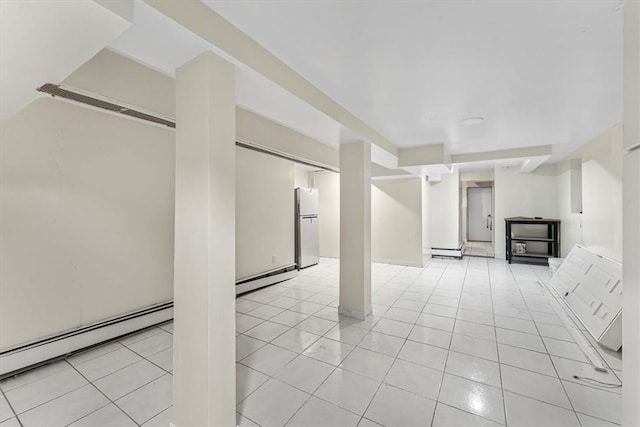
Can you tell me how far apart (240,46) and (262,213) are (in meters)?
3.50

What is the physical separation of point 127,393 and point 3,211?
1824 mm

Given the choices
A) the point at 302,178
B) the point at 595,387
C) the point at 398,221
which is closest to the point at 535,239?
the point at 398,221

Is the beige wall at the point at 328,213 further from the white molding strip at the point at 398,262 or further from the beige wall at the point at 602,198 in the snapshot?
the beige wall at the point at 602,198

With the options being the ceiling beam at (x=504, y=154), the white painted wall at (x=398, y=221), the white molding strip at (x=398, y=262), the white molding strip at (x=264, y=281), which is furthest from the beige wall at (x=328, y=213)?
the ceiling beam at (x=504, y=154)

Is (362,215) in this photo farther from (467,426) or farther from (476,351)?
(467,426)

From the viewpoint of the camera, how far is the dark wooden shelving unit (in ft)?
20.1

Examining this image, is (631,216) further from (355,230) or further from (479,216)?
(479,216)

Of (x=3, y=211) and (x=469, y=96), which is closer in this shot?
(x=3, y=211)

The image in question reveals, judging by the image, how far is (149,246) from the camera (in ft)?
10.4

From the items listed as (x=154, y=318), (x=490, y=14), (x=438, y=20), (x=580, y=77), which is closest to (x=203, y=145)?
(x=438, y=20)

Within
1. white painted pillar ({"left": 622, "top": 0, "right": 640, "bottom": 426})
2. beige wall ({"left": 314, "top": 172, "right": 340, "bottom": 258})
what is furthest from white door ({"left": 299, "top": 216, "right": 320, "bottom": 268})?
white painted pillar ({"left": 622, "top": 0, "right": 640, "bottom": 426})

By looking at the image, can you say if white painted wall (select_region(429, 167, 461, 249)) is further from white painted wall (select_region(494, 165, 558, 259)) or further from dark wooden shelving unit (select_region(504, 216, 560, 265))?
dark wooden shelving unit (select_region(504, 216, 560, 265))

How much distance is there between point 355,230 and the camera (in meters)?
3.45

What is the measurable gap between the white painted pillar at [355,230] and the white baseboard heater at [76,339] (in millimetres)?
2292
